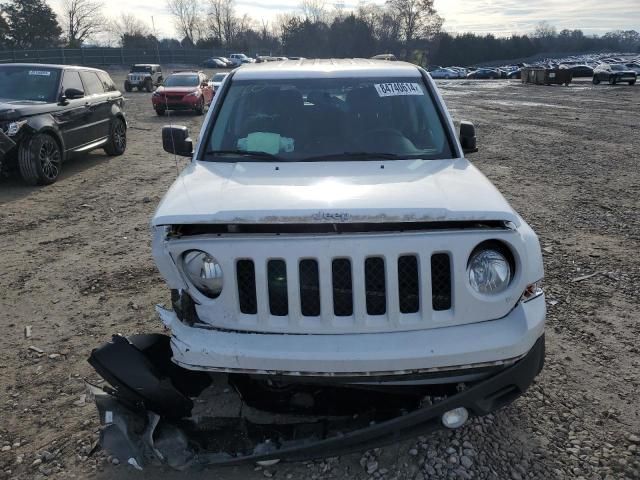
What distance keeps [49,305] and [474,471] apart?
364cm

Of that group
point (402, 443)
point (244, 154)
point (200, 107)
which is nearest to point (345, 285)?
point (402, 443)

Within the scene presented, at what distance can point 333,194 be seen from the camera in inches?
102

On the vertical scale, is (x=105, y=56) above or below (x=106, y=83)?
above

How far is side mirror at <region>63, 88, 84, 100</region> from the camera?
28.8ft

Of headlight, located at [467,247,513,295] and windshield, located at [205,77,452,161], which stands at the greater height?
windshield, located at [205,77,452,161]

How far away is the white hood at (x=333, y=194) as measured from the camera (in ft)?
7.59

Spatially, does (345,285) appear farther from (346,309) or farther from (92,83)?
(92,83)

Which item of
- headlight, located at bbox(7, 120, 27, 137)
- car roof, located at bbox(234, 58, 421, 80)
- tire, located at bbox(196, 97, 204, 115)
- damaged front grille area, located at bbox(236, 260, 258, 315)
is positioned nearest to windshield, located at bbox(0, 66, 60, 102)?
headlight, located at bbox(7, 120, 27, 137)

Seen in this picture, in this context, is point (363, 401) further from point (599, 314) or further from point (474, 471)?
point (599, 314)

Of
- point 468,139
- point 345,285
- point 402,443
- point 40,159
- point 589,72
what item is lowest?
point 402,443

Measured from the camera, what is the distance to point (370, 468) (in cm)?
264

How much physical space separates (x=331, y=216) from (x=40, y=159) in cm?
752

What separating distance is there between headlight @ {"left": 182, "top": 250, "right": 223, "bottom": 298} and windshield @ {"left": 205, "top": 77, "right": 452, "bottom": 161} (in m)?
1.28

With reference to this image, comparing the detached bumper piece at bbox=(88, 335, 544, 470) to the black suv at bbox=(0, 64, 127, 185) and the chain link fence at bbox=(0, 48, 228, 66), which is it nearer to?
the black suv at bbox=(0, 64, 127, 185)
